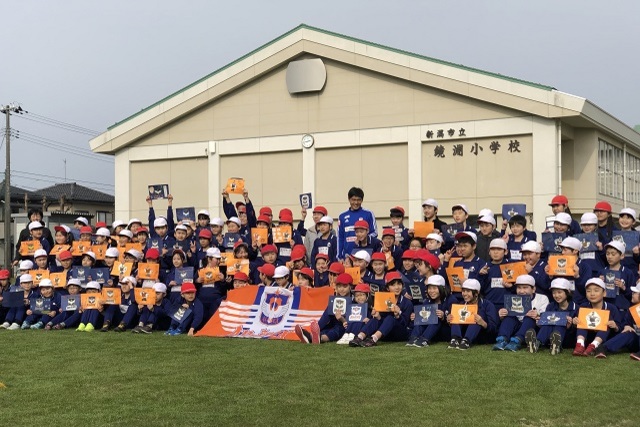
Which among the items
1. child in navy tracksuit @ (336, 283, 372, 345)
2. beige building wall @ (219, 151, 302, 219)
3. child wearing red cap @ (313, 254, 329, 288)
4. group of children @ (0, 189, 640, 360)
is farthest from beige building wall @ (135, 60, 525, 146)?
child in navy tracksuit @ (336, 283, 372, 345)

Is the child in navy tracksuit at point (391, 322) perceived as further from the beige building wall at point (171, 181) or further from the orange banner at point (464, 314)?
the beige building wall at point (171, 181)

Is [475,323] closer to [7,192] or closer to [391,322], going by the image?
[391,322]

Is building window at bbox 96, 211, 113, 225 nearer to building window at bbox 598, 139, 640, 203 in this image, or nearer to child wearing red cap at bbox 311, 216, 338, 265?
building window at bbox 598, 139, 640, 203

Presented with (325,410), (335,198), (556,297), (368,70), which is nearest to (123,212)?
(335,198)

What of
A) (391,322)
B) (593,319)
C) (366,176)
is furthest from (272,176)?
(593,319)

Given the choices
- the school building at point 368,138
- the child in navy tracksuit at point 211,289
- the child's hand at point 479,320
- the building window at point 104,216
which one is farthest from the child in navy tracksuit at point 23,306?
the building window at point 104,216

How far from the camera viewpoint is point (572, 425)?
239 inches

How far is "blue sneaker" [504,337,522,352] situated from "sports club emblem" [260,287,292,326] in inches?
148

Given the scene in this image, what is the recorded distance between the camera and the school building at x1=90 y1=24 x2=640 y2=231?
21.1 metres

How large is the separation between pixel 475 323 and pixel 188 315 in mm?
5032

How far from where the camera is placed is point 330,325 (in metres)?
11.8

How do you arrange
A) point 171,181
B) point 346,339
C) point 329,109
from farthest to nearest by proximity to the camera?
point 171,181
point 329,109
point 346,339

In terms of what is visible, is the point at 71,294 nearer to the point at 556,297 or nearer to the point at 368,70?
the point at 556,297

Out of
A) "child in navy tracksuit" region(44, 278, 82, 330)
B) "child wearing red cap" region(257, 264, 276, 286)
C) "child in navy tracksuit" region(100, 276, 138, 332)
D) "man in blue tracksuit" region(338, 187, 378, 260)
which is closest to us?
"child wearing red cap" region(257, 264, 276, 286)
